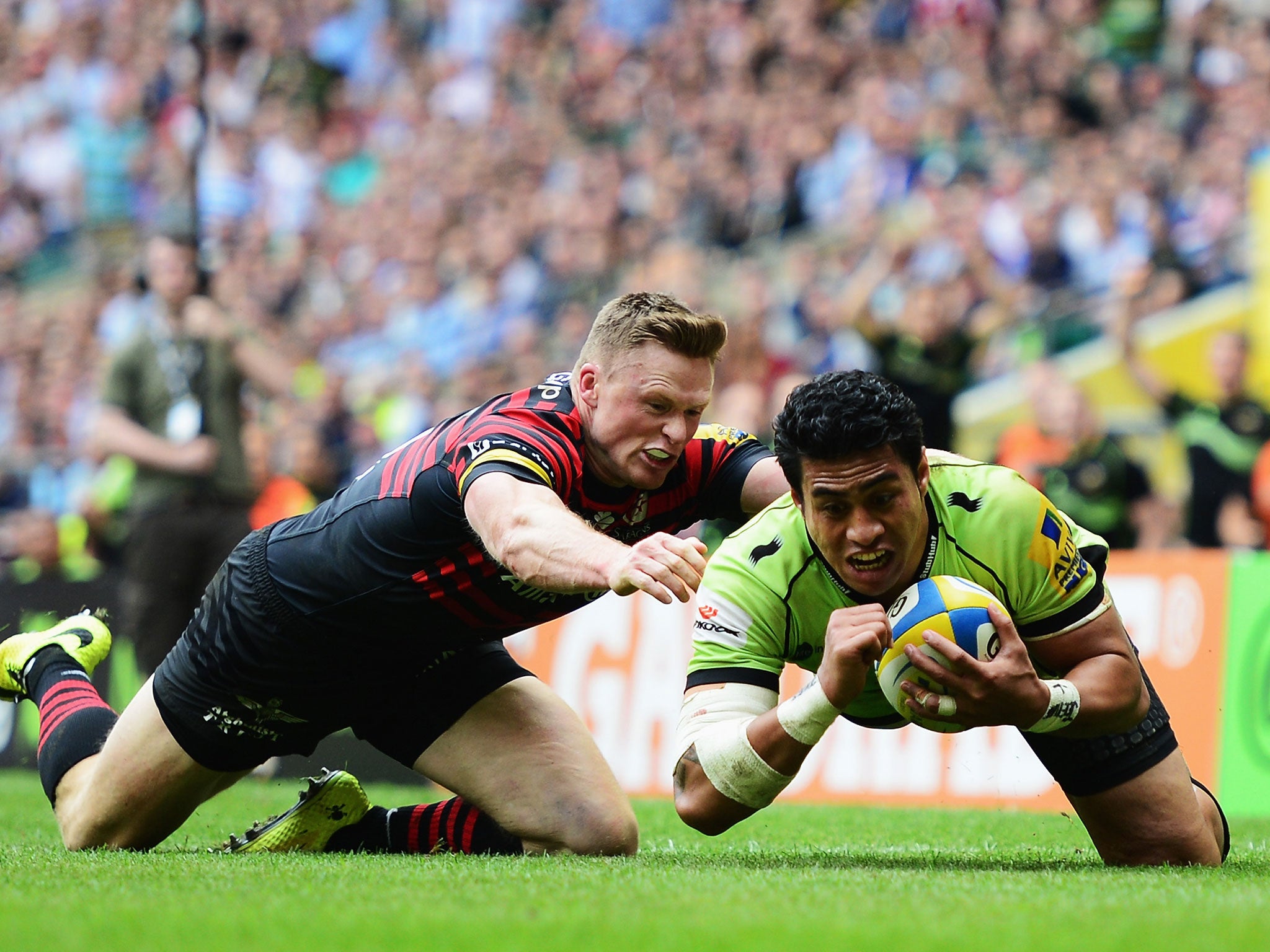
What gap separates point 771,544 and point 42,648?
3236mm

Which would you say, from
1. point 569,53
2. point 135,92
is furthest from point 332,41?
point 569,53

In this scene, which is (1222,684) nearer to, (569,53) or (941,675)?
(941,675)

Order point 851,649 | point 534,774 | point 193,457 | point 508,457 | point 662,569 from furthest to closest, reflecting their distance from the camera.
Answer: point 193,457, point 534,774, point 508,457, point 851,649, point 662,569

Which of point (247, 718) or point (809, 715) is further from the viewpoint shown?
point (247, 718)

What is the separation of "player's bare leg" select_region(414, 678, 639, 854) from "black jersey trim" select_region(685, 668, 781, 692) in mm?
831

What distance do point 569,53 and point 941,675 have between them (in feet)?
49.6

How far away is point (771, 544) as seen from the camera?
5.15m

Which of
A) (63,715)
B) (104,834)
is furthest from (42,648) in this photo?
(104,834)

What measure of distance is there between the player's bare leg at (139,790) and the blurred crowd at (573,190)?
4914 mm

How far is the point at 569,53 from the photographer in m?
18.6

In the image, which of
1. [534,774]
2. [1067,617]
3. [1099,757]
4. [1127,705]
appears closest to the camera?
[1127,705]

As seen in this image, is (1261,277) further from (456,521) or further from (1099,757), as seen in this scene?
(456,521)

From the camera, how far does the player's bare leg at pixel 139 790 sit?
5723 millimetres

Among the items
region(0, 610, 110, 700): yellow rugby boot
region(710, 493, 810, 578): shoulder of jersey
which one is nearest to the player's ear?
region(710, 493, 810, 578): shoulder of jersey
